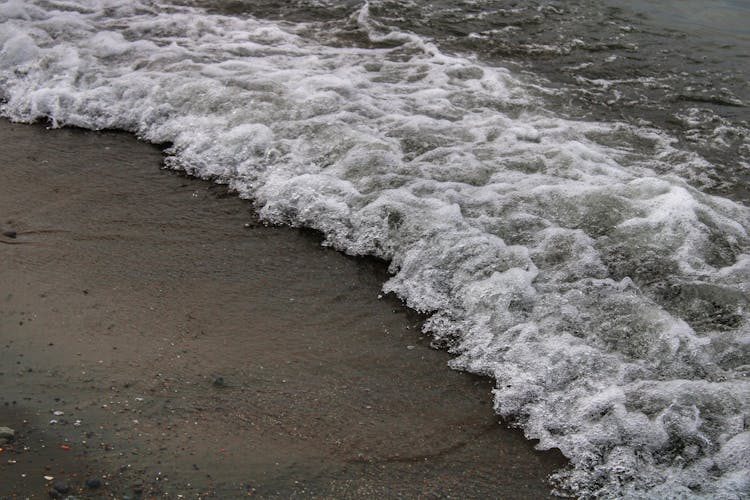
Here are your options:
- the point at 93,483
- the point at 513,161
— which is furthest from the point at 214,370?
the point at 513,161

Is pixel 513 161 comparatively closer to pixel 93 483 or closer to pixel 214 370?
pixel 214 370

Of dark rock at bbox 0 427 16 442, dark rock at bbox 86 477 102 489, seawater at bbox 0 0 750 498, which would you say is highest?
seawater at bbox 0 0 750 498

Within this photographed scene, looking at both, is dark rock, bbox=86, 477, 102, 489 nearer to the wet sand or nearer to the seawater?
the wet sand

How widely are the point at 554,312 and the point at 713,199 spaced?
1.87 m

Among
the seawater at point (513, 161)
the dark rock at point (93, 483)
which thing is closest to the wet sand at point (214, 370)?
the dark rock at point (93, 483)

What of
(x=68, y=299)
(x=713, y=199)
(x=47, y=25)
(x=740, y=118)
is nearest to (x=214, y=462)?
(x=68, y=299)

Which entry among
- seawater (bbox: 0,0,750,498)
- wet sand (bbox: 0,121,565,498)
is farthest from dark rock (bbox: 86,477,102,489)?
seawater (bbox: 0,0,750,498)

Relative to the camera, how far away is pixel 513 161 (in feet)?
17.1

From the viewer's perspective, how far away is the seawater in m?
3.38

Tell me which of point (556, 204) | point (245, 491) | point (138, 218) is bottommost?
point (245, 491)

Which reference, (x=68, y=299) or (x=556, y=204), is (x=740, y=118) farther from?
(x=68, y=299)

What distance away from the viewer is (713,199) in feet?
16.2

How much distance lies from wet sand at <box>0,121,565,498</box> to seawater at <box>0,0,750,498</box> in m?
0.24

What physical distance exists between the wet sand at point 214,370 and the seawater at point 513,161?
242mm
